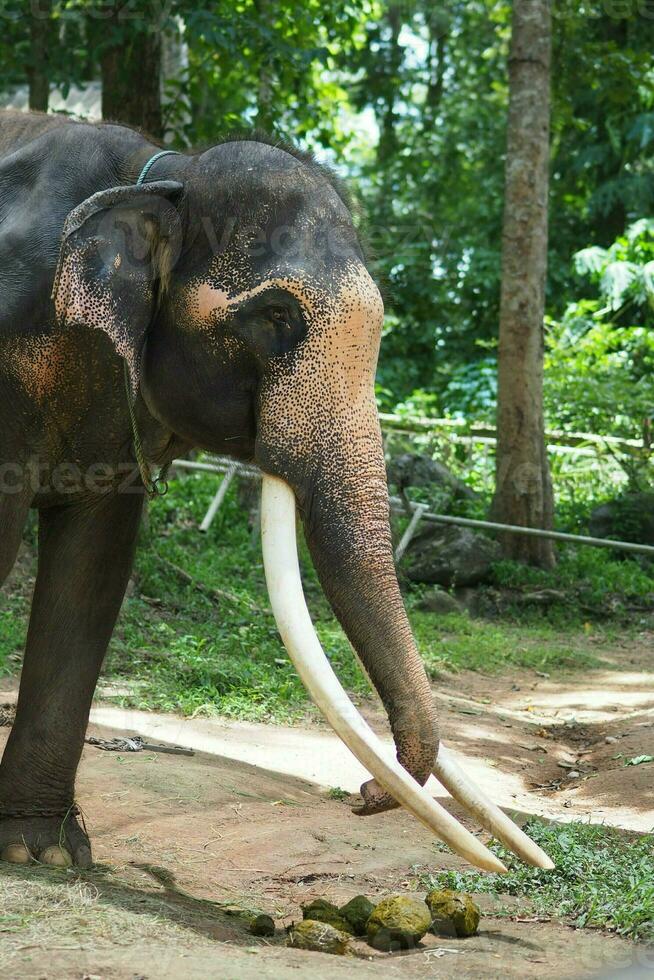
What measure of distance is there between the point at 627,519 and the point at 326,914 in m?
9.13

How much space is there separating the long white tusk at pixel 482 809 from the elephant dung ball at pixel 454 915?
285 millimetres

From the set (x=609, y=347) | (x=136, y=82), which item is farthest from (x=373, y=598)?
(x=609, y=347)

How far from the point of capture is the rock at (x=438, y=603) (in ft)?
32.0

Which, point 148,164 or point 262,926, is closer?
point 262,926

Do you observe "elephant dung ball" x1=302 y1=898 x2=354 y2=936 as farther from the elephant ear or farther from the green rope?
the elephant ear

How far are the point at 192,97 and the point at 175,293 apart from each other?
9.01 m

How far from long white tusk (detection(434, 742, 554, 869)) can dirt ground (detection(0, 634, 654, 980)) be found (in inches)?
10.2

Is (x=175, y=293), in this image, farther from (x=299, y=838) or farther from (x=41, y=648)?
(x=299, y=838)

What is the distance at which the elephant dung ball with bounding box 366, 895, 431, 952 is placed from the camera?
305 centimetres

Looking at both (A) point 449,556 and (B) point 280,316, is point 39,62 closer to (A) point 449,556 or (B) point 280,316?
(A) point 449,556

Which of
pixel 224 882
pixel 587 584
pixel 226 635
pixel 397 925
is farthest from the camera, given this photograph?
pixel 587 584

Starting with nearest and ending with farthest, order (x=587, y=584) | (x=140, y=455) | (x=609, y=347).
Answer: (x=140, y=455), (x=587, y=584), (x=609, y=347)

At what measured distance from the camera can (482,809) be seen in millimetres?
2924

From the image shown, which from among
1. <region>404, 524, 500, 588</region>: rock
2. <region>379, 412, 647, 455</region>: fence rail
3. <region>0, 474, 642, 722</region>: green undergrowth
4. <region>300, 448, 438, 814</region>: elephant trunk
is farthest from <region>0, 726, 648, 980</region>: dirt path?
<region>379, 412, 647, 455</region>: fence rail
